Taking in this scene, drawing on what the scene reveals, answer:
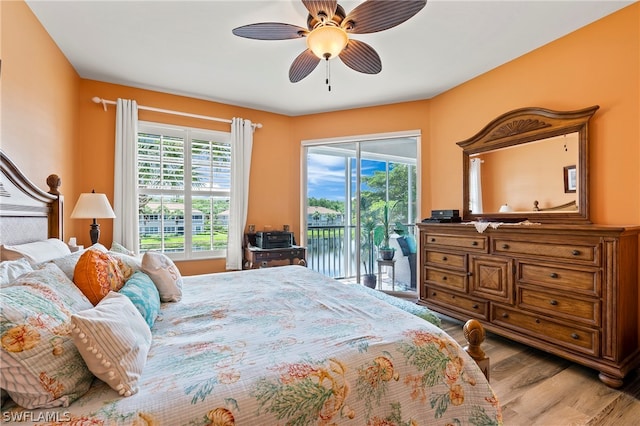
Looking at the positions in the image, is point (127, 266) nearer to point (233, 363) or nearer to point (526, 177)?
point (233, 363)

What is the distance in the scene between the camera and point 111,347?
2.86 feet

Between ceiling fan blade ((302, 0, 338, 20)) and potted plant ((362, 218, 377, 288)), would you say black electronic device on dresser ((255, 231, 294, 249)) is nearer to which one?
potted plant ((362, 218, 377, 288))

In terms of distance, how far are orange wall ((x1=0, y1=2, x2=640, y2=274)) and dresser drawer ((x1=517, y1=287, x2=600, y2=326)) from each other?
0.69m

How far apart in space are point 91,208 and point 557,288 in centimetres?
382

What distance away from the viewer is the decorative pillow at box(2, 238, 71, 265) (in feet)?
4.51

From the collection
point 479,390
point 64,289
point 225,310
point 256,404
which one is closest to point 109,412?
point 256,404

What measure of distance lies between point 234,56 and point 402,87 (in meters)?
1.89

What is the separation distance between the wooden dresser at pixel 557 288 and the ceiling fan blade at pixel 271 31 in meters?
2.23

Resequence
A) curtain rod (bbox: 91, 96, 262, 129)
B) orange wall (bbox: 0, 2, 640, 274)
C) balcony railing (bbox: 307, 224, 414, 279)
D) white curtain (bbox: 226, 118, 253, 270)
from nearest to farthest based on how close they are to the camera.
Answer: orange wall (bbox: 0, 2, 640, 274) < curtain rod (bbox: 91, 96, 262, 129) < white curtain (bbox: 226, 118, 253, 270) < balcony railing (bbox: 307, 224, 414, 279)

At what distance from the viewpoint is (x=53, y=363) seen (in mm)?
801

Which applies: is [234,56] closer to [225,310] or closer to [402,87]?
[402,87]

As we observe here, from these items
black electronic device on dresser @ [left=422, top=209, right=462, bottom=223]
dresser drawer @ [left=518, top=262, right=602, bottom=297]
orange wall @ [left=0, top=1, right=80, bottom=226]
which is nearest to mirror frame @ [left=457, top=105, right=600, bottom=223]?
black electronic device on dresser @ [left=422, top=209, right=462, bottom=223]

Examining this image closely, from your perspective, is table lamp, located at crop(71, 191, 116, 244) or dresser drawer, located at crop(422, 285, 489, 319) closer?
table lamp, located at crop(71, 191, 116, 244)

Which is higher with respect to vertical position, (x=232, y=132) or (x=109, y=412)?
(x=232, y=132)
